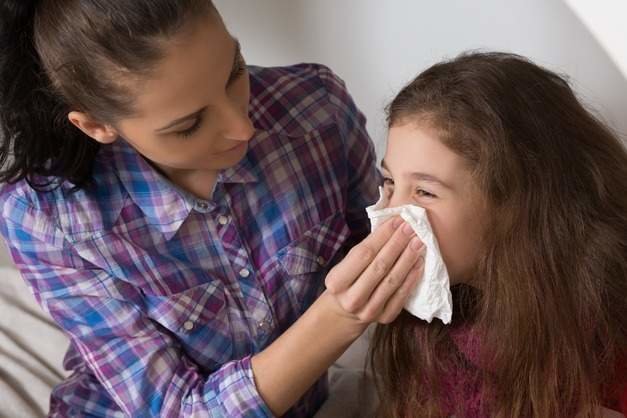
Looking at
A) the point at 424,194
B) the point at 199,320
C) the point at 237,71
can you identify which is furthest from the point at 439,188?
the point at 199,320

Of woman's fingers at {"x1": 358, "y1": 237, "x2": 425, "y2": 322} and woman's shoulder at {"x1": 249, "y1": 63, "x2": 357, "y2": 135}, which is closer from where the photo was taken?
woman's fingers at {"x1": 358, "y1": 237, "x2": 425, "y2": 322}

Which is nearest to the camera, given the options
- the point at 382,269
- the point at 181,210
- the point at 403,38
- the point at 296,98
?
the point at 382,269

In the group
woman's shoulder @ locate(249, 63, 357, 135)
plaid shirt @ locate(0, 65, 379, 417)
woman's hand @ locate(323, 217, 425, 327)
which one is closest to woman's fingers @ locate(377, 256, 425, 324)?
woman's hand @ locate(323, 217, 425, 327)

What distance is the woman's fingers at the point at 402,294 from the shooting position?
870 millimetres

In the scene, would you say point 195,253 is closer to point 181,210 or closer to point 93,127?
point 181,210

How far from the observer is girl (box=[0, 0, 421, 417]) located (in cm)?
86

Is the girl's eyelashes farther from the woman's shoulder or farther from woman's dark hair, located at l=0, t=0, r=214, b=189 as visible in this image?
the woman's shoulder

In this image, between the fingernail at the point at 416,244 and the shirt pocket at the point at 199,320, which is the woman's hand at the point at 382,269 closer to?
the fingernail at the point at 416,244

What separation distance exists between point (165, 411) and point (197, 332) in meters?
0.11

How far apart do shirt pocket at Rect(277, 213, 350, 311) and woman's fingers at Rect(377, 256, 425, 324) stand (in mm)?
246

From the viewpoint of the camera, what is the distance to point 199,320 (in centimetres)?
108

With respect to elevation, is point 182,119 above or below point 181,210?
above

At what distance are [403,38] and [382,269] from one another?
0.52 meters

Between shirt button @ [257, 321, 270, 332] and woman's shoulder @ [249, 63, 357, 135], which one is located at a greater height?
woman's shoulder @ [249, 63, 357, 135]
